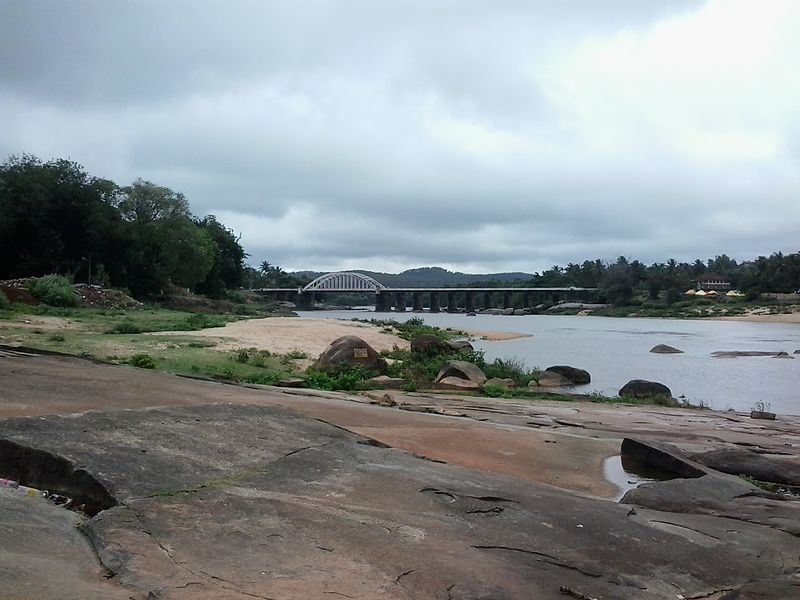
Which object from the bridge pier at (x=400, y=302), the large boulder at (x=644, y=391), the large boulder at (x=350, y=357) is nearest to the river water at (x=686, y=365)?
the large boulder at (x=644, y=391)

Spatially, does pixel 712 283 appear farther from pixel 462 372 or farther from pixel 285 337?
pixel 462 372

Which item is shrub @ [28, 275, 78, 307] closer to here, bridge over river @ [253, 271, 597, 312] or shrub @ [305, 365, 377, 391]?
shrub @ [305, 365, 377, 391]

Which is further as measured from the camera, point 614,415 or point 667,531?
point 614,415

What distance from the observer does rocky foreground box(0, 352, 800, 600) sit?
5359 millimetres

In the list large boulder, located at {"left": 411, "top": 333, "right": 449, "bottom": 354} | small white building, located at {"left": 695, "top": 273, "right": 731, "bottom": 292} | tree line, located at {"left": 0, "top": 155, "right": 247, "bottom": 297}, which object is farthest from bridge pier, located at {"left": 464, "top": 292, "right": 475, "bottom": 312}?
large boulder, located at {"left": 411, "top": 333, "right": 449, "bottom": 354}

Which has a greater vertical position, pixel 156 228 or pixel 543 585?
pixel 156 228

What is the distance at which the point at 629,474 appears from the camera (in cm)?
1159

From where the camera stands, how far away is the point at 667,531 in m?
7.77

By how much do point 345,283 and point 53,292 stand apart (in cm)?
12860

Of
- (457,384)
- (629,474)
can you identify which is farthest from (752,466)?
(457,384)

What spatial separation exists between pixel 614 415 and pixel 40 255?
49743 mm

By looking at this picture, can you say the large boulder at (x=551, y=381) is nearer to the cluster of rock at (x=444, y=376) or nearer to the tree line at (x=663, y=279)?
the cluster of rock at (x=444, y=376)

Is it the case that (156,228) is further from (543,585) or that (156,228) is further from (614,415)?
(543,585)

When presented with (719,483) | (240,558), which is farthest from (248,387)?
(240,558)
